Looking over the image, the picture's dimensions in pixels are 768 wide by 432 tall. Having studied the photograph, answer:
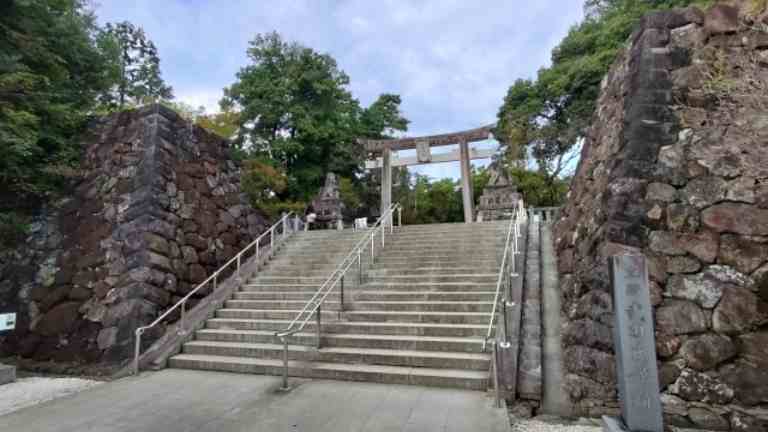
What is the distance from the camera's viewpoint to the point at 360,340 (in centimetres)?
516

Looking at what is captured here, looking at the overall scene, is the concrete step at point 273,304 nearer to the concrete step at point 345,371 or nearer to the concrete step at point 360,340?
the concrete step at point 360,340

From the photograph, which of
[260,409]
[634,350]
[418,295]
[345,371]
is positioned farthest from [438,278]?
[634,350]

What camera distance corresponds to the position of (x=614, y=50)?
42.7 ft

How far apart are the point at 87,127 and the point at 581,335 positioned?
9.23 metres

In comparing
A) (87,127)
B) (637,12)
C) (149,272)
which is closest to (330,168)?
(87,127)

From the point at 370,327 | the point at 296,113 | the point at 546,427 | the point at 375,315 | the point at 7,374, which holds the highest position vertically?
the point at 296,113

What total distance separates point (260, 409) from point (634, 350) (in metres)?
3.41

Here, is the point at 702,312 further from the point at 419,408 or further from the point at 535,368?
the point at 419,408

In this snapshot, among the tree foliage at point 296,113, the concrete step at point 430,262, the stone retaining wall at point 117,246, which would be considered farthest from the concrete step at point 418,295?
the tree foliage at point 296,113

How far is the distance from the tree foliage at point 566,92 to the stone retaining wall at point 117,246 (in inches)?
496

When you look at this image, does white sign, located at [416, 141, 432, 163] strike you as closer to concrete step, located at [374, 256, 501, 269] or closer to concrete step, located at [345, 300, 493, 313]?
concrete step, located at [374, 256, 501, 269]

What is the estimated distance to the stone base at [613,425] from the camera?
2831mm

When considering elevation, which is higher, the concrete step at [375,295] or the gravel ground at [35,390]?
the concrete step at [375,295]

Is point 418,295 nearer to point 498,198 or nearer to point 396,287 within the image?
point 396,287
